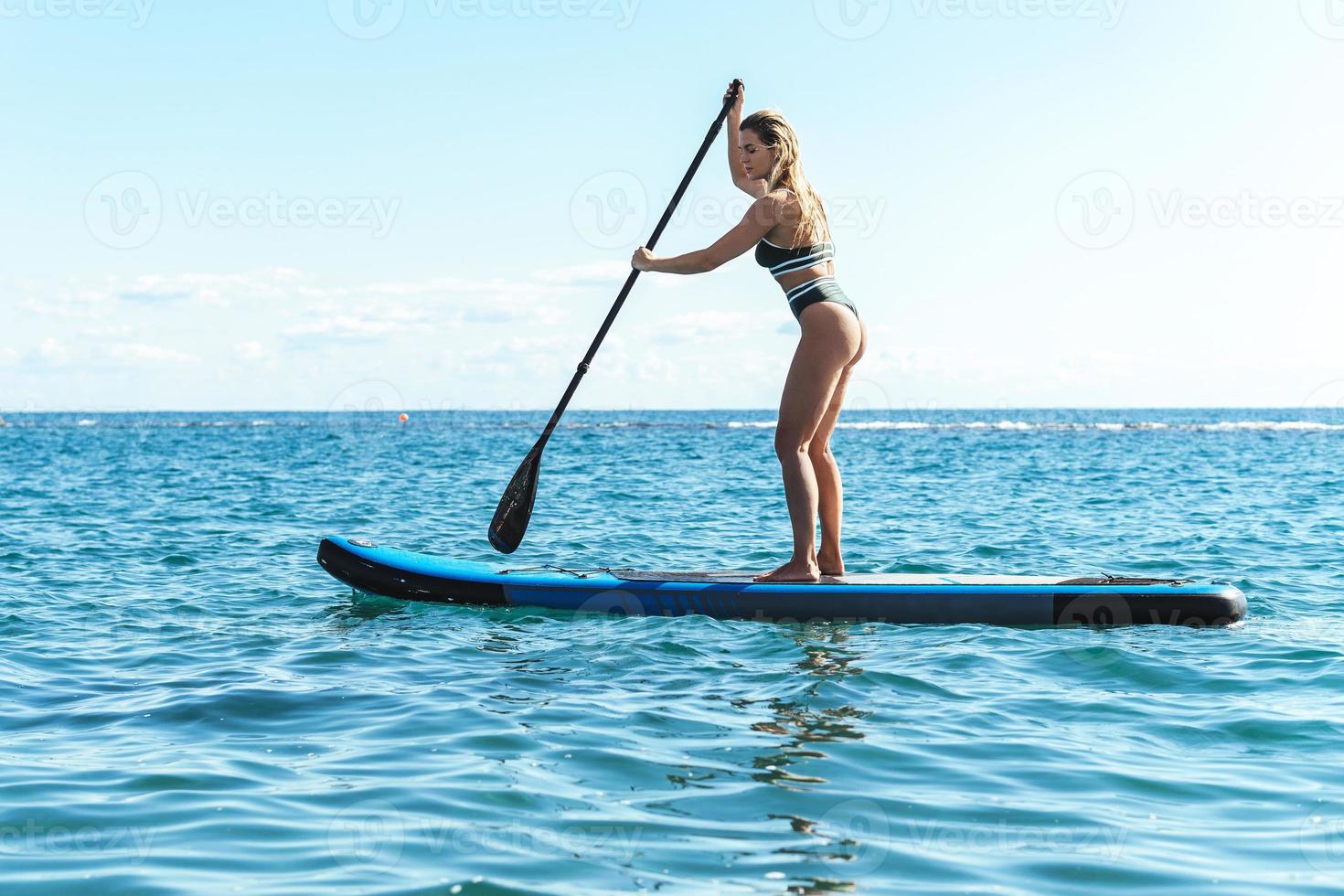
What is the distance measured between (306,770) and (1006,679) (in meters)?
3.01

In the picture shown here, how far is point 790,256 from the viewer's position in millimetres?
5887

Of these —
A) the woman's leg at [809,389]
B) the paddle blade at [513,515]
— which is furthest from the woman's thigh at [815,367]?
the paddle blade at [513,515]

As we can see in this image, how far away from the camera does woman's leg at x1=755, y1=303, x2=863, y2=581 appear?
5.88 meters

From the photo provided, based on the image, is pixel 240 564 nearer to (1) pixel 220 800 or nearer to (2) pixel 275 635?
(2) pixel 275 635

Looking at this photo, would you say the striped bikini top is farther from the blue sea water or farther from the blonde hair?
the blue sea water

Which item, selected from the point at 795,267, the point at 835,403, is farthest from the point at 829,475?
the point at 795,267

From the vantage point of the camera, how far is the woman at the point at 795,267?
576 centimetres

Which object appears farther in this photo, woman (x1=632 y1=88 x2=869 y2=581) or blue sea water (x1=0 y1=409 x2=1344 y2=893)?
woman (x1=632 y1=88 x2=869 y2=581)

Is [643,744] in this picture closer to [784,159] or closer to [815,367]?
[815,367]

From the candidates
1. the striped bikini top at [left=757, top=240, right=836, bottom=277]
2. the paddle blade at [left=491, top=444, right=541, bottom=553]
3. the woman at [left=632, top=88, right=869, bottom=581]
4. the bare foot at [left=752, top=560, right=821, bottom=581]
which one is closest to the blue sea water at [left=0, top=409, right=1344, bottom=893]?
the bare foot at [left=752, top=560, right=821, bottom=581]

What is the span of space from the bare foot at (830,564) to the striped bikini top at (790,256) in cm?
165

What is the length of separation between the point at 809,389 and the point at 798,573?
3.46ft

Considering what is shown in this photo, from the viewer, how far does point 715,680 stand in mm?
5199

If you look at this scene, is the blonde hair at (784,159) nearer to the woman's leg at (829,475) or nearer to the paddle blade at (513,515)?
the woman's leg at (829,475)
